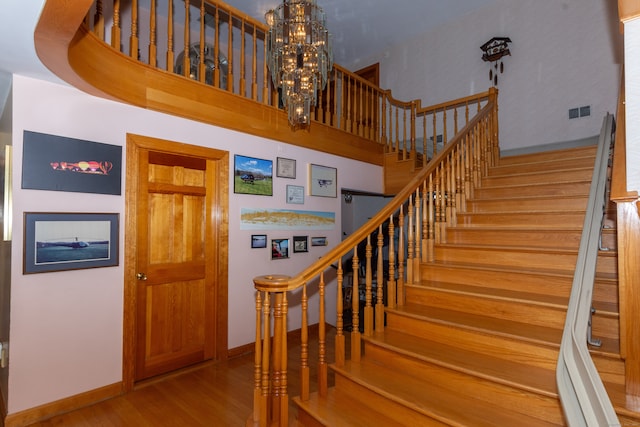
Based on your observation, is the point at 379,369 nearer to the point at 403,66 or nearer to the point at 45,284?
the point at 45,284

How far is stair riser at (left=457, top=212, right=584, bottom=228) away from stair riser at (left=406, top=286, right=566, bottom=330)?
1.02 meters

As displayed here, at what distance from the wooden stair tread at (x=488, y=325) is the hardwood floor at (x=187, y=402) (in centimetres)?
114

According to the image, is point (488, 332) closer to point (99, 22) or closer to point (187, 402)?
point (187, 402)

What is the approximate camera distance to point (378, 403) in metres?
2.08

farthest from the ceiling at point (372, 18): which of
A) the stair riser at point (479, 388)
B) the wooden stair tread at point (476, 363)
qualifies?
the stair riser at point (479, 388)

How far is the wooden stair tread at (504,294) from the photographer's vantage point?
2.25m

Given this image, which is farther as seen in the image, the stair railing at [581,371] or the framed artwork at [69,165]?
the framed artwork at [69,165]

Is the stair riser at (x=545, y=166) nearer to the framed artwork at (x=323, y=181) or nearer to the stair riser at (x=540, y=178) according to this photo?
the stair riser at (x=540, y=178)

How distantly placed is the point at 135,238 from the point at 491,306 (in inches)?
115

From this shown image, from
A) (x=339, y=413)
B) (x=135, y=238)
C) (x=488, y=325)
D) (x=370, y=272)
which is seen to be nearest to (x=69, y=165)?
(x=135, y=238)

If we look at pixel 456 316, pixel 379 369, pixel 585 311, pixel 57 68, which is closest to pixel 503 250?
pixel 456 316

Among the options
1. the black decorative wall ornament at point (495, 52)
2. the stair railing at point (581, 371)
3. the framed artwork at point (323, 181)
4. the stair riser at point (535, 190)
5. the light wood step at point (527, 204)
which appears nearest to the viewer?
the stair railing at point (581, 371)

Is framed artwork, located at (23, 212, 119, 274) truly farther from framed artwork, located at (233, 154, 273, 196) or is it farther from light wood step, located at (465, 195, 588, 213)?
light wood step, located at (465, 195, 588, 213)

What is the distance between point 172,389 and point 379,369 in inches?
72.7
